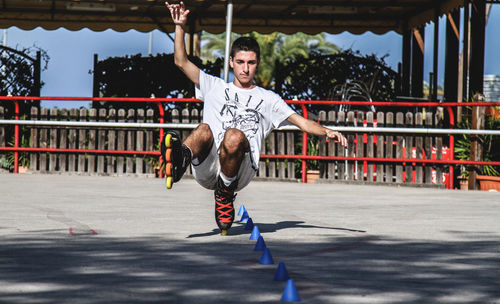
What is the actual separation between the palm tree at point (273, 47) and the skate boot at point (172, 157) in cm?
4222

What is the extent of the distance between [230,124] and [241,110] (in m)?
0.13

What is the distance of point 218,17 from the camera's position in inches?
735

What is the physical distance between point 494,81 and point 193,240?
30843mm

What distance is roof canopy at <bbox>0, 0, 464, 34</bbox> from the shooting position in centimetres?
1736

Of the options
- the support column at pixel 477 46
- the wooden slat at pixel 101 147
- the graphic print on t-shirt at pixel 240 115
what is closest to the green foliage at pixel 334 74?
the support column at pixel 477 46

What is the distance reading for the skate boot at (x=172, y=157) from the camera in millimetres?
4918

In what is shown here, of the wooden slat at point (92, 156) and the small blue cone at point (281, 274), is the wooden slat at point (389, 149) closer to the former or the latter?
the wooden slat at point (92, 156)

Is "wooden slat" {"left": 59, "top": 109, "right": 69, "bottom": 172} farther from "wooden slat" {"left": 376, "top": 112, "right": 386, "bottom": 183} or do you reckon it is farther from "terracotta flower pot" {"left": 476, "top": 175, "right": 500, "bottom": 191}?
"terracotta flower pot" {"left": 476, "top": 175, "right": 500, "bottom": 191}

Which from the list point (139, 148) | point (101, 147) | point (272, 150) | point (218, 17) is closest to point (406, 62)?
point (218, 17)

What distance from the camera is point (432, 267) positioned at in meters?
4.13

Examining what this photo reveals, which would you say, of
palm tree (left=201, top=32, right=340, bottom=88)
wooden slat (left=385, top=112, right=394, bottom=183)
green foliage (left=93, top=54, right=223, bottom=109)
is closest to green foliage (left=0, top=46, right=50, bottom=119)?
green foliage (left=93, top=54, right=223, bottom=109)

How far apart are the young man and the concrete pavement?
0.41 meters

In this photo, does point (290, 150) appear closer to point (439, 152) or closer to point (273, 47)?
point (439, 152)

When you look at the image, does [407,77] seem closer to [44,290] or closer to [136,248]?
[136,248]
